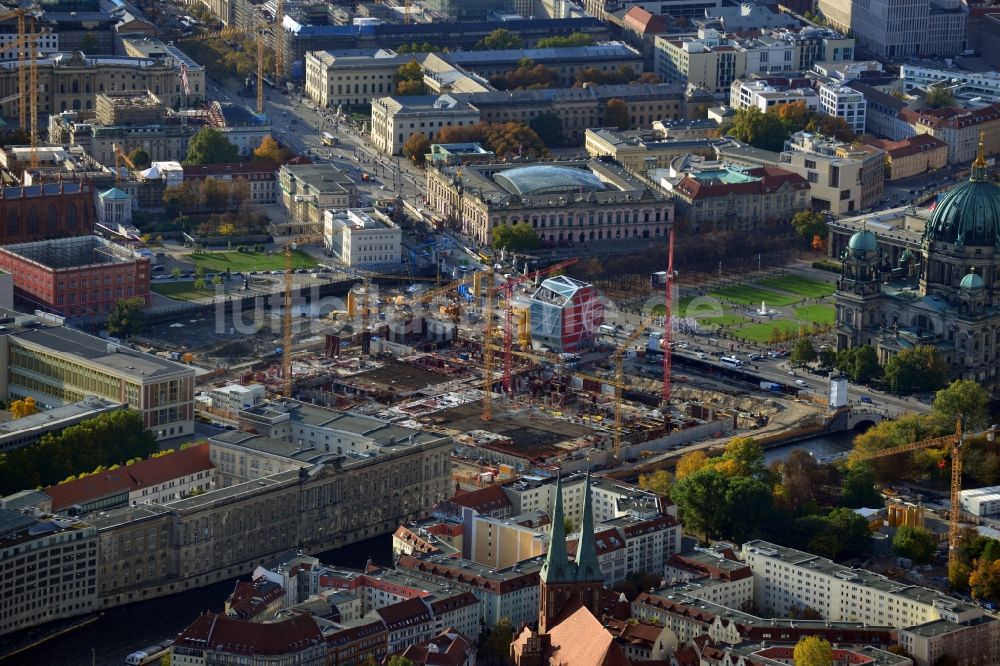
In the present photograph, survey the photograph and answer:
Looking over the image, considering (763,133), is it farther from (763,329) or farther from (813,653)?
(813,653)

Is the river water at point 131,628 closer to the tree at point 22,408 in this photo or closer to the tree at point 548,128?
the tree at point 22,408

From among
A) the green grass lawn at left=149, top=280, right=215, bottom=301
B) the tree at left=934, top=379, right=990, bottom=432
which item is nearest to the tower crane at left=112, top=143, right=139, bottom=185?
the green grass lawn at left=149, top=280, right=215, bottom=301

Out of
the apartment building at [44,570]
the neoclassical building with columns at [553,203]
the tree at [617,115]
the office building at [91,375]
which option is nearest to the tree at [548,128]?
the tree at [617,115]

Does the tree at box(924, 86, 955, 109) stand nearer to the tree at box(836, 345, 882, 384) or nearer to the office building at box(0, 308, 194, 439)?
the tree at box(836, 345, 882, 384)

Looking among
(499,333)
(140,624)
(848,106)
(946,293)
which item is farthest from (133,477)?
(848,106)

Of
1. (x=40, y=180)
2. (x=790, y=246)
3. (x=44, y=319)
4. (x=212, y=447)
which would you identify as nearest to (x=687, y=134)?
(x=790, y=246)

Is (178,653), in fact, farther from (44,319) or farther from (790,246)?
(790,246)
